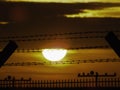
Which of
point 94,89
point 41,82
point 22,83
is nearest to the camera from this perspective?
point 94,89

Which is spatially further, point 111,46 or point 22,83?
point 22,83

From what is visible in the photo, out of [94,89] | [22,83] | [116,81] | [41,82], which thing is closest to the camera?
[94,89]

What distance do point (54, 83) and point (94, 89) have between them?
4.52m

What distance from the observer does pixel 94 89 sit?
Result: 18.3m

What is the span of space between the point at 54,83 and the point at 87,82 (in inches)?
69.7

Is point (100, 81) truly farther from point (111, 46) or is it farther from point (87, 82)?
point (111, 46)

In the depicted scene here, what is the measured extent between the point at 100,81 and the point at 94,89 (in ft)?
19.2

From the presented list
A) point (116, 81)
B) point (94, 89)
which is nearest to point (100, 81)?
point (116, 81)

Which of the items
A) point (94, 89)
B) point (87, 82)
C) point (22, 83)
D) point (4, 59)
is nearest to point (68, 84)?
point (87, 82)

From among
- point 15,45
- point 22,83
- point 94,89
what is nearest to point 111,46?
point 15,45

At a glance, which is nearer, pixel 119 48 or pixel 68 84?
pixel 119 48

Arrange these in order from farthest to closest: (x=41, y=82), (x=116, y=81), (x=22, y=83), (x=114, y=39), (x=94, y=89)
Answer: (x=22, y=83), (x=41, y=82), (x=116, y=81), (x=94, y=89), (x=114, y=39)

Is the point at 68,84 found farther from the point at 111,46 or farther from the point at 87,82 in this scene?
the point at 111,46

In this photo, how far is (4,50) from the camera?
12641 mm
